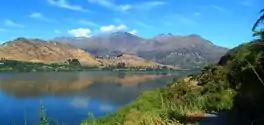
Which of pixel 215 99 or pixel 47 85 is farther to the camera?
pixel 47 85

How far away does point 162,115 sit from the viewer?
18.5 meters

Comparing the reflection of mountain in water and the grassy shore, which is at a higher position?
the grassy shore

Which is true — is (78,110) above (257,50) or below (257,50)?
below

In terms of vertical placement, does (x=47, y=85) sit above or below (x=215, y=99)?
below

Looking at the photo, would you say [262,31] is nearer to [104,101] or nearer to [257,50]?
[257,50]

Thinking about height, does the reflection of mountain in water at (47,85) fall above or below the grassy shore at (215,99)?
below

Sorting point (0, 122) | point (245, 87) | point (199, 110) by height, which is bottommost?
point (0, 122)

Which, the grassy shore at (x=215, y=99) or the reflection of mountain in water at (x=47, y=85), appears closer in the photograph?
the grassy shore at (x=215, y=99)

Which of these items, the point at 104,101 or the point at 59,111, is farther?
the point at 104,101

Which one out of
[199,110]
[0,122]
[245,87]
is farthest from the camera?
[0,122]

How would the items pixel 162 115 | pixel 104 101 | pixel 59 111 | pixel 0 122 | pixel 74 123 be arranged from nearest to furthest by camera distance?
pixel 162 115
pixel 74 123
pixel 0 122
pixel 59 111
pixel 104 101

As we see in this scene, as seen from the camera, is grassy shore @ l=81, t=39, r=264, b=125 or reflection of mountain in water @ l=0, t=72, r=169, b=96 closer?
grassy shore @ l=81, t=39, r=264, b=125

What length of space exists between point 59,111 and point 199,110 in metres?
38.6

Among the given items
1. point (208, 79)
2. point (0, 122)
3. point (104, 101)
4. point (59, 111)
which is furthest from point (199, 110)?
point (104, 101)
